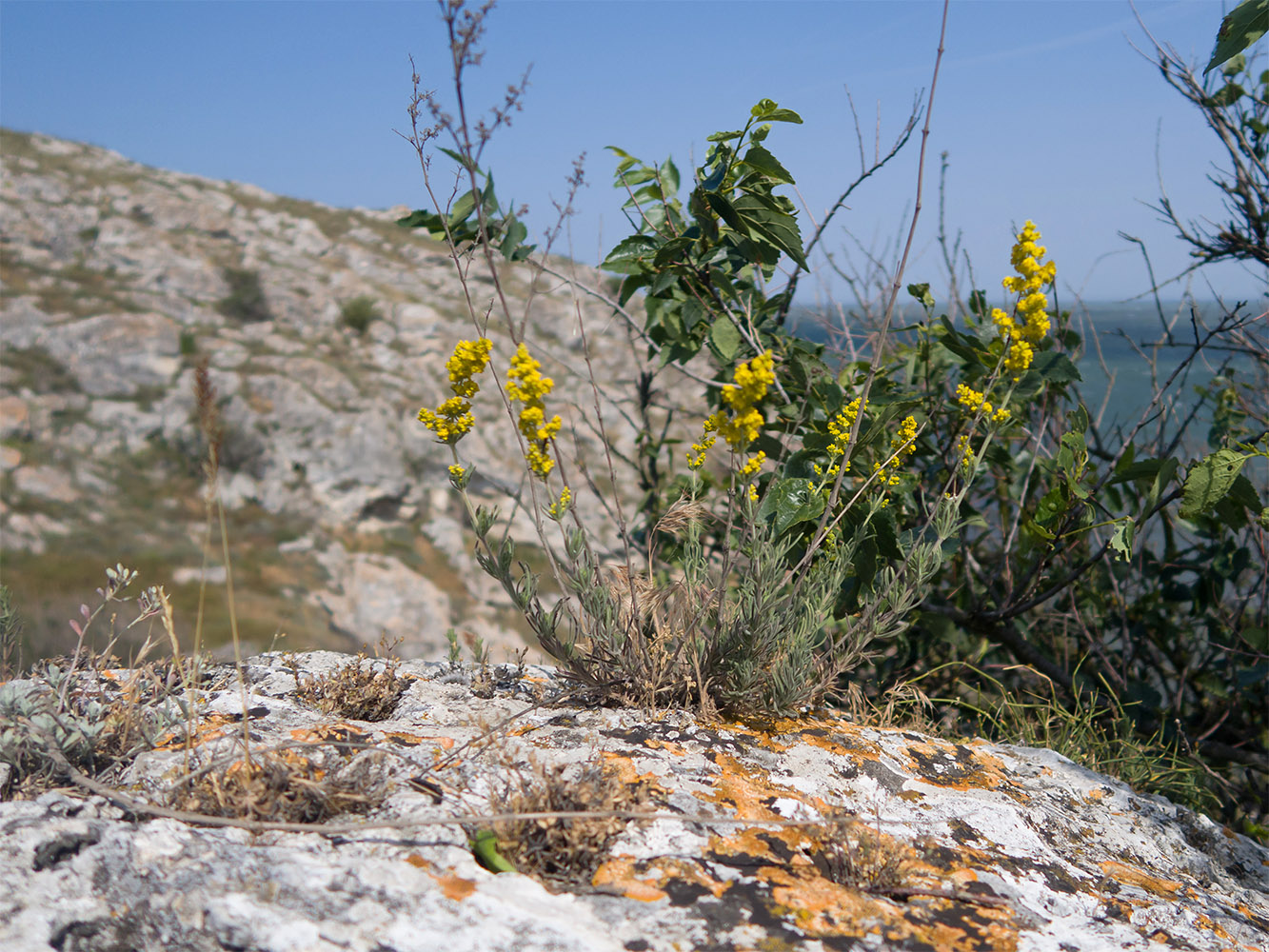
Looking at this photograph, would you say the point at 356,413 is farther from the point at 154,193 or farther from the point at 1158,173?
the point at 1158,173

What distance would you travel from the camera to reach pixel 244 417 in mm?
21516

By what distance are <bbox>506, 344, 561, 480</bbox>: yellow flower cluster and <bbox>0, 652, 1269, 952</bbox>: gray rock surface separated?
1.99 ft

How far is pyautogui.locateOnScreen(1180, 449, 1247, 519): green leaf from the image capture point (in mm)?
2031

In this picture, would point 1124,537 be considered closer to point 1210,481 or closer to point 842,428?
point 1210,481

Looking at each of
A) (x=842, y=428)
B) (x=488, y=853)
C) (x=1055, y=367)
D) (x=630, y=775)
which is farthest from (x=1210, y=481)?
(x=488, y=853)

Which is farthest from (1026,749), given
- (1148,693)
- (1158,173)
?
(1158,173)

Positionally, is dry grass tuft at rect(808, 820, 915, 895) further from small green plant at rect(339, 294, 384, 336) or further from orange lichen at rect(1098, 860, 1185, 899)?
small green plant at rect(339, 294, 384, 336)

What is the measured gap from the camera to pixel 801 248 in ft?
7.36

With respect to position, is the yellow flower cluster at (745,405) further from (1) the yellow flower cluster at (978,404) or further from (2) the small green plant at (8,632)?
(2) the small green plant at (8,632)

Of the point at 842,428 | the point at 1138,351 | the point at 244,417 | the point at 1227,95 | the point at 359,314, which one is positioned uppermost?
the point at 359,314

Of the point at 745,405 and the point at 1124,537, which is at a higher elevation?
the point at 745,405

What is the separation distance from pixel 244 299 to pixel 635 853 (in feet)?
95.5

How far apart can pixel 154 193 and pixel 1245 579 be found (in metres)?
37.2

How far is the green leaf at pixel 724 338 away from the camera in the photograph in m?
2.48
